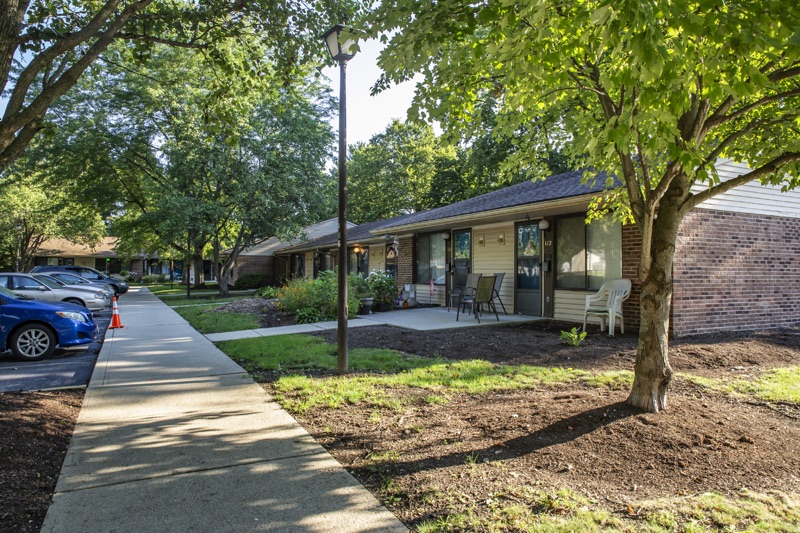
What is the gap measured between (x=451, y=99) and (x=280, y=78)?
3542mm

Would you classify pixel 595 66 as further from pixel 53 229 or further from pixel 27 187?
pixel 53 229

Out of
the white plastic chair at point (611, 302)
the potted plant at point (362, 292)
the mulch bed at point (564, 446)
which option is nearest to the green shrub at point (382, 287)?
the potted plant at point (362, 292)

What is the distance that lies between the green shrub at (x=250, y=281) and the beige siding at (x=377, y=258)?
1494 centimetres

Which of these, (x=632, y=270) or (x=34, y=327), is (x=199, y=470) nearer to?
(x=34, y=327)

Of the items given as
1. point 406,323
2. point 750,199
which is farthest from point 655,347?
point 750,199

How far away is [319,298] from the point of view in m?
12.4

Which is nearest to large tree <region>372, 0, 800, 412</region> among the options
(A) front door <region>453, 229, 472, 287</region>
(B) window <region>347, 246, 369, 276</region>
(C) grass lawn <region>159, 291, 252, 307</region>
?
(A) front door <region>453, 229, 472, 287</region>

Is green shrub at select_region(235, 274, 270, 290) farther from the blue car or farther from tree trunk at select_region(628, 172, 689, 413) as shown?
tree trunk at select_region(628, 172, 689, 413)

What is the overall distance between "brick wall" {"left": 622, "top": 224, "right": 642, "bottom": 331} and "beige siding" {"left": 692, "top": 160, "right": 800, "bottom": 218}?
131 cm

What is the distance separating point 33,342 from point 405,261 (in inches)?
460

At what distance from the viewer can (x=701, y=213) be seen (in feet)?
30.5

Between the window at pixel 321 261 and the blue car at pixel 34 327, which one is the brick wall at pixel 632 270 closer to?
the blue car at pixel 34 327

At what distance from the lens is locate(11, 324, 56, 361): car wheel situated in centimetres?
753

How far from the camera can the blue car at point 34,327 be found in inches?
295
